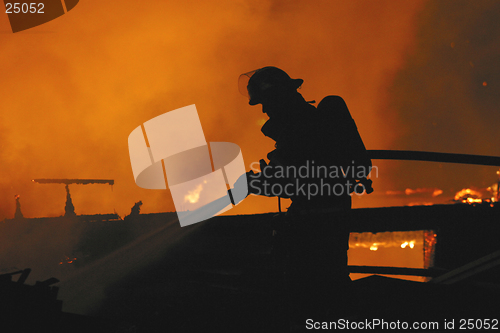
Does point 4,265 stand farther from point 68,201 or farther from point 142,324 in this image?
point 142,324

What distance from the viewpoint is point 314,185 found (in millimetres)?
2354

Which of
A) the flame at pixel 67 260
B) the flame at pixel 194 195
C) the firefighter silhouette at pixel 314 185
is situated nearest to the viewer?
the firefighter silhouette at pixel 314 185

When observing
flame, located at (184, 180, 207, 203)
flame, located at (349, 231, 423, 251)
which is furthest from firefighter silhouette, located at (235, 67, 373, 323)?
flame, located at (184, 180, 207, 203)

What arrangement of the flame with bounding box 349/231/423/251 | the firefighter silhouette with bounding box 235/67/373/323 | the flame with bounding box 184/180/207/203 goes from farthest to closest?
the flame with bounding box 184/180/207/203 → the flame with bounding box 349/231/423/251 → the firefighter silhouette with bounding box 235/67/373/323

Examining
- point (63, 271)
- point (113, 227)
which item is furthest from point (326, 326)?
point (63, 271)

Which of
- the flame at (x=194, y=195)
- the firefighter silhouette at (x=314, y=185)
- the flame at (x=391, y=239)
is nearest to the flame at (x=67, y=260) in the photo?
the flame at (x=194, y=195)

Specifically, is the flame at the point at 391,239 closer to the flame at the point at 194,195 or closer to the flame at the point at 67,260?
the flame at the point at 194,195

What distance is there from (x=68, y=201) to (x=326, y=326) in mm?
16876

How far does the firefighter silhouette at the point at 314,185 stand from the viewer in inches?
89.2

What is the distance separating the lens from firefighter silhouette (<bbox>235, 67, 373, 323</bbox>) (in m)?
2.27

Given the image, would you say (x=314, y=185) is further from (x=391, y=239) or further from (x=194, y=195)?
(x=194, y=195)

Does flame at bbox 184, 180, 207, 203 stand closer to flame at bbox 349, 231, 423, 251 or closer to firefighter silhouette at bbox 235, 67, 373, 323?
flame at bbox 349, 231, 423, 251

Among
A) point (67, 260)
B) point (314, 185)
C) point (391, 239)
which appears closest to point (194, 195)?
point (67, 260)

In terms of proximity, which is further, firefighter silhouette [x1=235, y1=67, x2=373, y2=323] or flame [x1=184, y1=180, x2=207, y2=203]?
flame [x1=184, y1=180, x2=207, y2=203]
